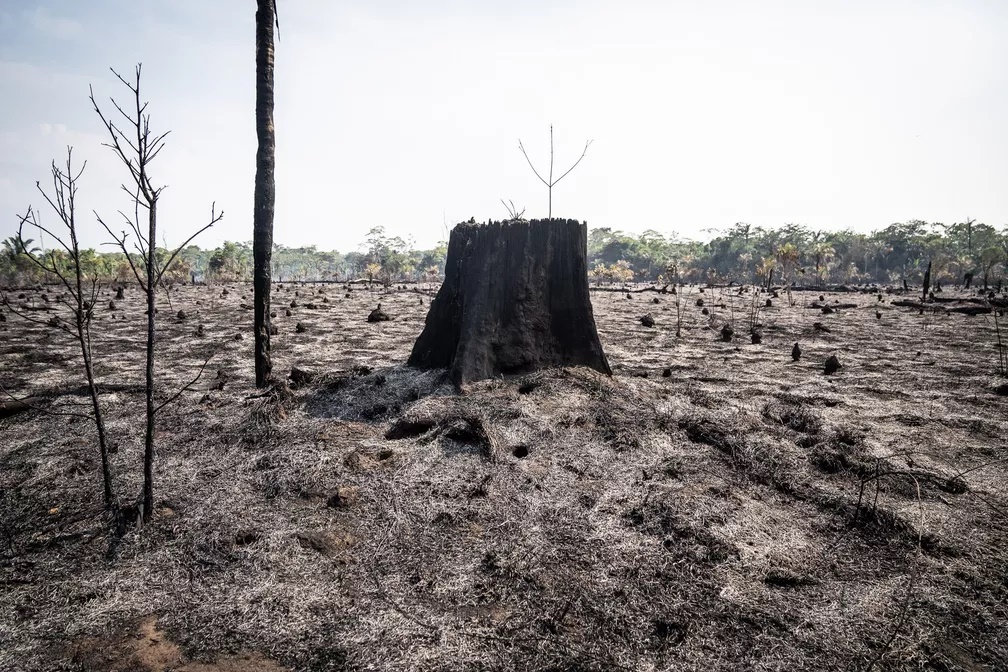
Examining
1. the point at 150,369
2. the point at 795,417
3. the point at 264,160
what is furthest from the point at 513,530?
the point at 264,160

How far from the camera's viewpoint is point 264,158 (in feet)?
22.2

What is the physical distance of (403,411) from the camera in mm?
5121

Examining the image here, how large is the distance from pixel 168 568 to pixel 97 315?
47.4 ft

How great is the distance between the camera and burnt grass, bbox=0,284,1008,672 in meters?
2.39

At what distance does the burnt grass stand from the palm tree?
1.32m

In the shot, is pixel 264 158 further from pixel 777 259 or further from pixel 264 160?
pixel 777 259

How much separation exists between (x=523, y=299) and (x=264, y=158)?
13.3 feet

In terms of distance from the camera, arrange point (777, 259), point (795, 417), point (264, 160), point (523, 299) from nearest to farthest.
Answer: point (795, 417) → point (523, 299) → point (264, 160) → point (777, 259)

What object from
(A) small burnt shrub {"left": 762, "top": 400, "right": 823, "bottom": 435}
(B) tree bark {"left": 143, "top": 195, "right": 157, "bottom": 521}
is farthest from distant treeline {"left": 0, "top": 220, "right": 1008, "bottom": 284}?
(B) tree bark {"left": 143, "top": 195, "right": 157, "bottom": 521}

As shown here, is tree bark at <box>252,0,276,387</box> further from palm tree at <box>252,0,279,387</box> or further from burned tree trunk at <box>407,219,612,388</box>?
burned tree trunk at <box>407,219,612,388</box>

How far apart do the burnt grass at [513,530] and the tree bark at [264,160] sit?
4.07 feet

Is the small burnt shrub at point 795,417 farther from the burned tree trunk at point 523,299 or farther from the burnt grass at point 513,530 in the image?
the burned tree trunk at point 523,299

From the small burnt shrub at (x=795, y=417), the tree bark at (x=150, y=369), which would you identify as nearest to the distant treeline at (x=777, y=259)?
the small burnt shrub at (x=795, y=417)

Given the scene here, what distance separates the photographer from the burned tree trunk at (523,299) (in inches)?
233
